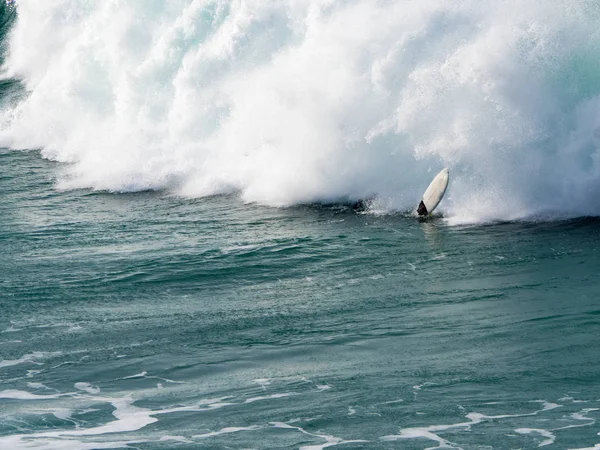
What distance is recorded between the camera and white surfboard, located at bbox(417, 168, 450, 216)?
29250 mm

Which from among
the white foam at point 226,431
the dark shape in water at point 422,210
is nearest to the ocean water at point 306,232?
the white foam at point 226,431

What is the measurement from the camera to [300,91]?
33875 millimetres

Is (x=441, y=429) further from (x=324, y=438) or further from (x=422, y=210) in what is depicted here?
(x=422, y=210)

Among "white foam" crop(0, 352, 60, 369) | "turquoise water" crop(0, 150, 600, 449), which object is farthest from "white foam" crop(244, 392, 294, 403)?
"white foam" crop(0, 352, 60, 369)

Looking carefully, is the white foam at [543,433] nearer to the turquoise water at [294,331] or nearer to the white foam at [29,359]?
the turquoise water at [294,331]

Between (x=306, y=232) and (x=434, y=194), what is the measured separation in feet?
11.2

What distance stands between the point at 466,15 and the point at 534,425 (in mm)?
17451

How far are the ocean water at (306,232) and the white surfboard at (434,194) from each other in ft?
1.09

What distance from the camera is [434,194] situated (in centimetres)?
2928

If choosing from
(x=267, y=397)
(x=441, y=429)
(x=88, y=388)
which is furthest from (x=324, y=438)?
(x=88, y=388)

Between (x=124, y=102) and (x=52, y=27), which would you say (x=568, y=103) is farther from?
(x=52, y=27)

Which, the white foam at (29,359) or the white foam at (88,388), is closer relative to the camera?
the white foam at (88,388)

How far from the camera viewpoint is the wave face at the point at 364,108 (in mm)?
29703

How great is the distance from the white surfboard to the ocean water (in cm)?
33
